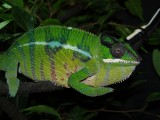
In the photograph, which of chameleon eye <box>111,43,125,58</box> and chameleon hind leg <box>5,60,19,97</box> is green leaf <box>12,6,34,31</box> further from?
chameleon eye <box>111,43,125,58</box>

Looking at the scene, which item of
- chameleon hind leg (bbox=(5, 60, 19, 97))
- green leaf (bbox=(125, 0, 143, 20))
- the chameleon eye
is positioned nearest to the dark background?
chameleon hind leg (bbox=(5, 60, 19, 97))

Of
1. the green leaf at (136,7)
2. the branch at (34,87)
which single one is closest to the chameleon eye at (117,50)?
the branch at (34,87)

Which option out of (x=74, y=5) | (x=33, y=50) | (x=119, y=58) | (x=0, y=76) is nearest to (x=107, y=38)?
(x=119, y=58)

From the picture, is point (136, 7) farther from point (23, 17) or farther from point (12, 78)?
point (12, 78)

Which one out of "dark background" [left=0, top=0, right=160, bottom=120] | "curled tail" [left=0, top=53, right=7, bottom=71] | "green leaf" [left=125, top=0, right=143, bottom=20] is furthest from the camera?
"green leaf" [left=125, top=0, right=143, bottom=20]

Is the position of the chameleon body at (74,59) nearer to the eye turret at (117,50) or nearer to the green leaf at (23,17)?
the eye turret at (117,50)

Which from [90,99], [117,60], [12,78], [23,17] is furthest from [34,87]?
[90,99]

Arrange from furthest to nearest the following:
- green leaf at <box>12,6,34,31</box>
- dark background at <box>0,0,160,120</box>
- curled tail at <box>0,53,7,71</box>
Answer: dark background at <box>0,0,160,120</box>
green leaf at <box>12,6,34,31</box>
curled tail at <box>0,53,7,71</box>
